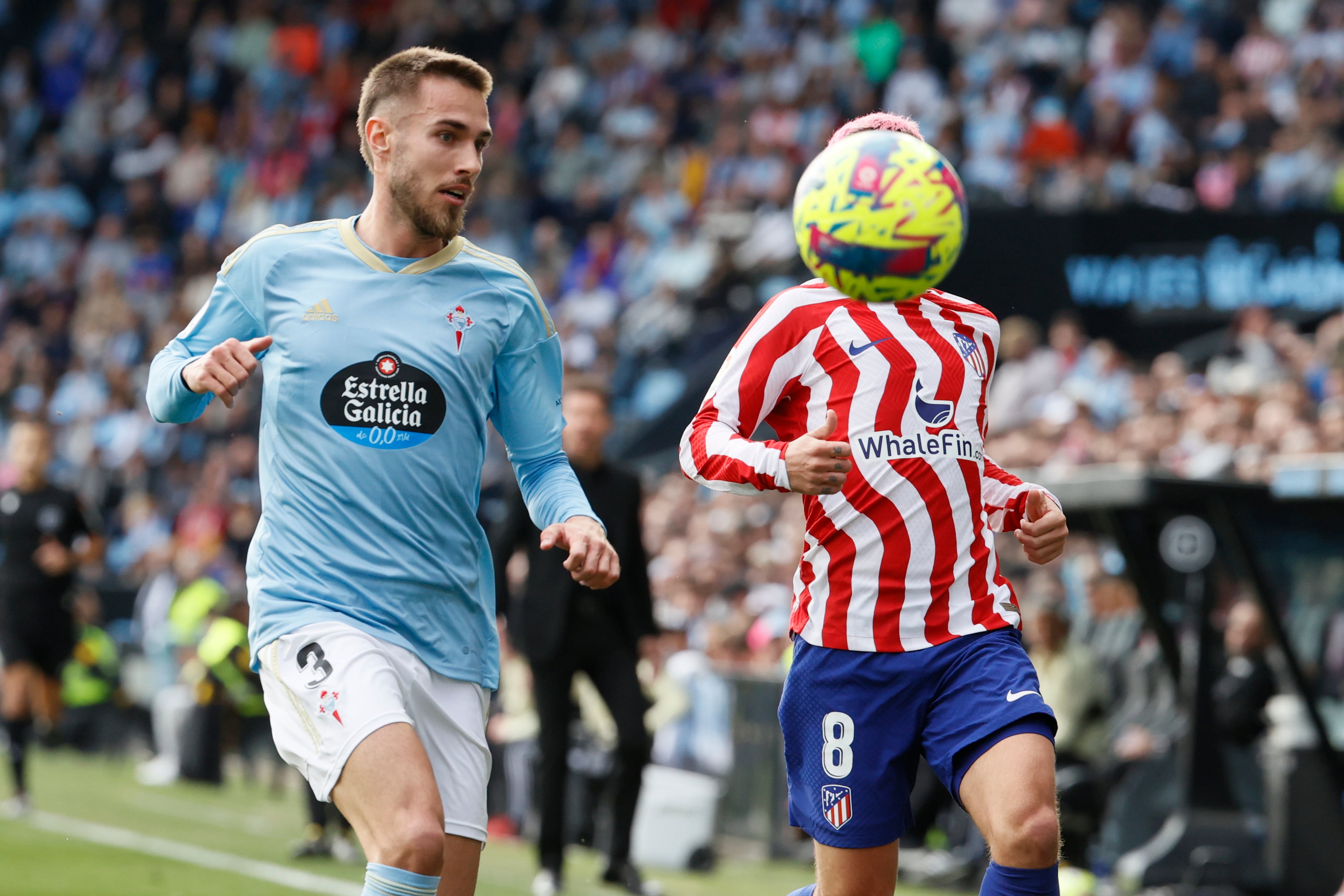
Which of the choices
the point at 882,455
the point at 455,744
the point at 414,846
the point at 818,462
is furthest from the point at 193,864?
the point at 818,462

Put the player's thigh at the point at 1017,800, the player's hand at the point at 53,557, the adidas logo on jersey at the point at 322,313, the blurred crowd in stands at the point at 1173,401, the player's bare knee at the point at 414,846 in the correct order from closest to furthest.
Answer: the player's bare knee at the point at 414,846
the player's thigh at the point at 1017,800
the adidas logo on jersey at the point at 322,313
the blurred crowd in stands at the point at 1173,401
the player's hand at the point at 53,557

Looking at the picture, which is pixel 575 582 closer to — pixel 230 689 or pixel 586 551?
pixel 586 551

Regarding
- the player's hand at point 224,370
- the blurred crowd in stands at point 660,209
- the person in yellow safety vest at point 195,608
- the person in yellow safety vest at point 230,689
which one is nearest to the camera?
the player's hand at point 224,370

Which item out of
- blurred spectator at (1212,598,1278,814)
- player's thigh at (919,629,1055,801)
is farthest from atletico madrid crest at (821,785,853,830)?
blurred spectator at (1212,598,1278,814)

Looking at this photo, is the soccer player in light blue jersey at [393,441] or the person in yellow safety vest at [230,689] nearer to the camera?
the soccer player in light blue jersey at [393,441]

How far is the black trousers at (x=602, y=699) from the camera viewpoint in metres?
9.49

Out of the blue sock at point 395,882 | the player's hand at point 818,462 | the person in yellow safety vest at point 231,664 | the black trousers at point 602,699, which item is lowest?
the person in yellow safety vest at point 231,664

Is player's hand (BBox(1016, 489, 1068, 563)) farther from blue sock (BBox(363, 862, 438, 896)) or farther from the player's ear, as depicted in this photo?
the player's ear

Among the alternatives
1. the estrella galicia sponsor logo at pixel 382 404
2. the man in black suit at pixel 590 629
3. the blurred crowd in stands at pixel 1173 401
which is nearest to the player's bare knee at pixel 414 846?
the estrella galicia sponsor logo at pixel 382 404

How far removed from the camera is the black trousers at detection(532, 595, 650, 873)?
949 centimetres

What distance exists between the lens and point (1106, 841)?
10.0 meters

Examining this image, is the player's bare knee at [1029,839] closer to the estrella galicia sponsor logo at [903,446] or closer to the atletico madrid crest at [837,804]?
the atletico madrid crest at [837,804]

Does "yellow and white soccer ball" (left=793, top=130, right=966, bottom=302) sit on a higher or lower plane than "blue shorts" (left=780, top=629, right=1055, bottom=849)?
higher

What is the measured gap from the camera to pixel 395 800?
13.8 feet
